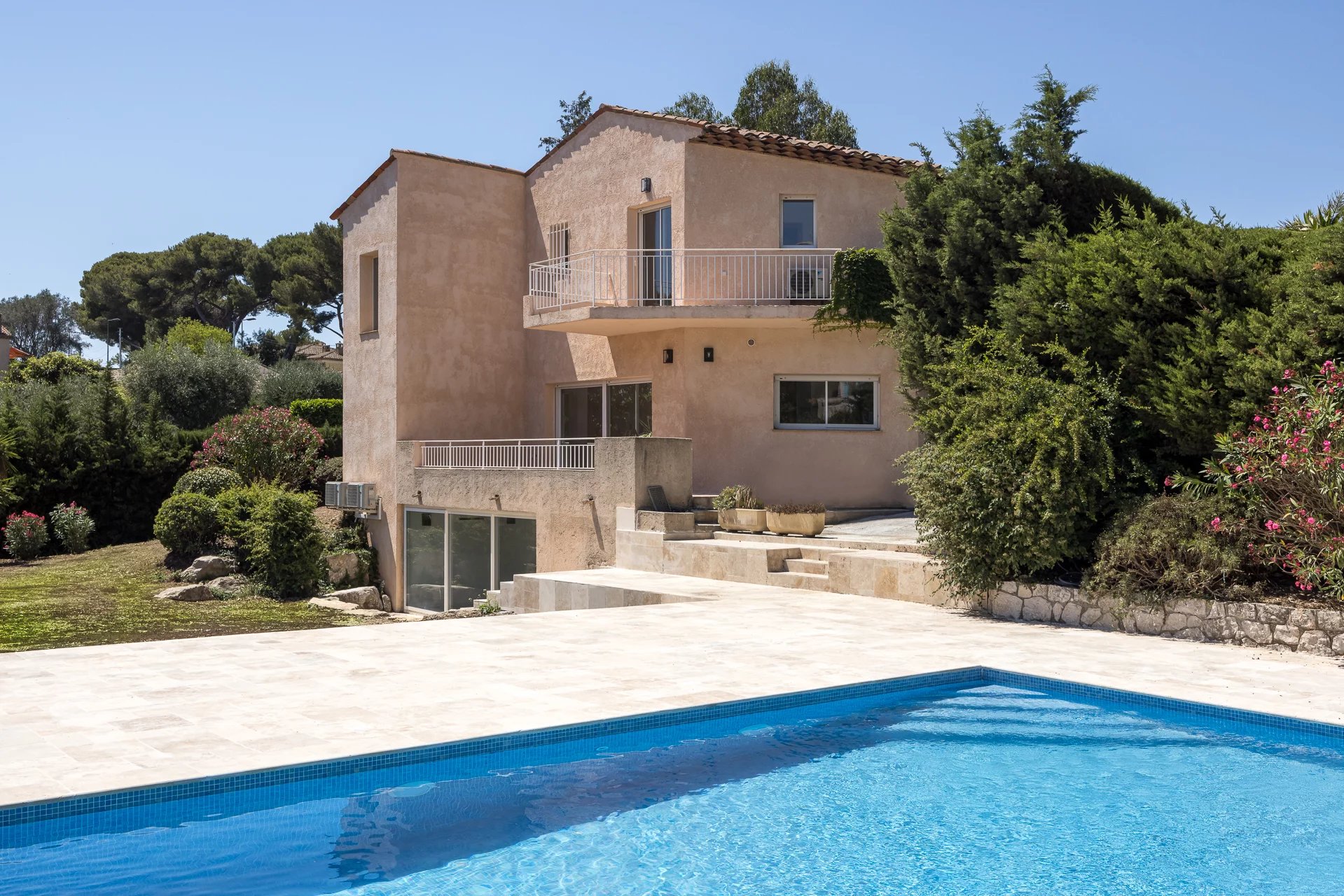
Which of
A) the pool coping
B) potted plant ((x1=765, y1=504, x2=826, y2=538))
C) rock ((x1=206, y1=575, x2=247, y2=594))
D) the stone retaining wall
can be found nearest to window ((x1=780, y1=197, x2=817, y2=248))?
potted plant ((x1=765, y1=504, x2=826, y2=538))

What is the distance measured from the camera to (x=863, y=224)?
70.2ft

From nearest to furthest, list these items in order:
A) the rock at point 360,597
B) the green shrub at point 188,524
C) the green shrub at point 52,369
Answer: the rock at point 360,597, the green shrub at point 188,524, the green shrub at point 52,369

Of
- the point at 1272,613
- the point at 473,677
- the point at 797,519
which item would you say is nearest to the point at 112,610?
the point at 797,519

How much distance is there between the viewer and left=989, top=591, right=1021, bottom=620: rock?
37.7 feet

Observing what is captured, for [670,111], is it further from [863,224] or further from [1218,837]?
[1218,837]

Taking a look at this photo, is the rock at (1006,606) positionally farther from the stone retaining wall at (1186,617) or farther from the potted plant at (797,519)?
the potted plant at (797,519)

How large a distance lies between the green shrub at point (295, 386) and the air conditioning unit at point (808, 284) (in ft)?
73.7

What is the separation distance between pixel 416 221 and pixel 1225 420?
17.6 metres

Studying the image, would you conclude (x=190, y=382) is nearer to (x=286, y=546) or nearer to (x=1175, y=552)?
(x=286, y=546)

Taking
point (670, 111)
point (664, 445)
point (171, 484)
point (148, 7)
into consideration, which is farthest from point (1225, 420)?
point (670, 111)

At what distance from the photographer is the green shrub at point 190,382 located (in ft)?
124

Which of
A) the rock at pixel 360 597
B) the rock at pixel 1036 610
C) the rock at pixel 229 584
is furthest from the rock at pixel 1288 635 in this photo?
the rock at pixel 229 584

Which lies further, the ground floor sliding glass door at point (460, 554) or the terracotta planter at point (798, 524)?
the ground floor sliding glass door at point (460, 554)

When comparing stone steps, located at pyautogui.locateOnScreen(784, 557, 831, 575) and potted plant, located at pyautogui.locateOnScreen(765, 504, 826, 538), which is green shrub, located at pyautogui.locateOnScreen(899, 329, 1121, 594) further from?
potted plant, located at pyautogui.locateOnScreen(765, 504, 826, 538)
